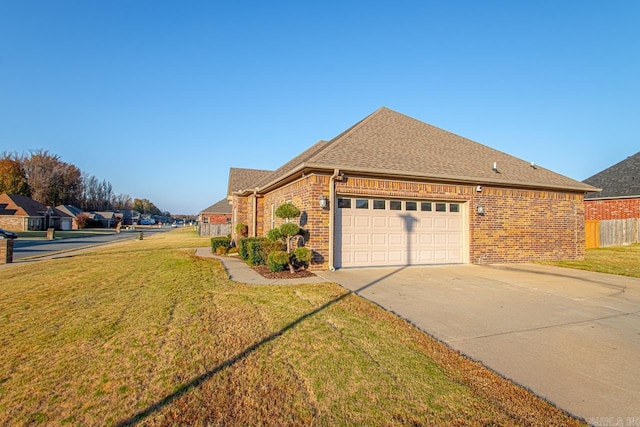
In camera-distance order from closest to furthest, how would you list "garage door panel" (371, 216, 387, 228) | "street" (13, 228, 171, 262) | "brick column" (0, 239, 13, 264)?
"garage door panel" (371, 216, 387, 228)
"brick column" (0, 239, 13, 264)
"street" (13, 228, 171, 262)

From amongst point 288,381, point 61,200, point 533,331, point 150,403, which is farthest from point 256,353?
point 61,200

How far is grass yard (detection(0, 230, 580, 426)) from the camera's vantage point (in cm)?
269

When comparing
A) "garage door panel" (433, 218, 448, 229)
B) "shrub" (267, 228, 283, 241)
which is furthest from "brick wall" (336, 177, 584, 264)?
"shrub" (267, 228, 283, 241)

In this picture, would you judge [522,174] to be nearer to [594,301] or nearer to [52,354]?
[594,301]

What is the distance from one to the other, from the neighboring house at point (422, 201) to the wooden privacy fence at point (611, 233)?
25.5 feet

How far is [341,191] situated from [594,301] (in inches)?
242

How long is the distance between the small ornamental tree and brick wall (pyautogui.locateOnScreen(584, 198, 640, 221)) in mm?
24364

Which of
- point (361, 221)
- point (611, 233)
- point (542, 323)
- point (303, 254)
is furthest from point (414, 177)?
point (611, 233)

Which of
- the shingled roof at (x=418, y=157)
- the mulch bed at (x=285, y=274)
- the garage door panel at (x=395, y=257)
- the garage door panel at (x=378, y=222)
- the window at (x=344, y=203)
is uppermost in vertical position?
the shingled roof at (x=418, y=157)

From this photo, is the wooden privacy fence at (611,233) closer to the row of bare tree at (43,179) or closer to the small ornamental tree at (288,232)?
the small ornamental tree at (288,232)

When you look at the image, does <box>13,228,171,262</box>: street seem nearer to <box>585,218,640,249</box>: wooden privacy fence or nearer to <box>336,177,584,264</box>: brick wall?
<box>336,177,584,264</box>: brick wall

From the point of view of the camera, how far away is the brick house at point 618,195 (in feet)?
70.6

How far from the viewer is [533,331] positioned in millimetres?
4621

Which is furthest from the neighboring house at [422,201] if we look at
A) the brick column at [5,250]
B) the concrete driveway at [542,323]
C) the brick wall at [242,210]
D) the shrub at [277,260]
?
the brick column at [5,250]
